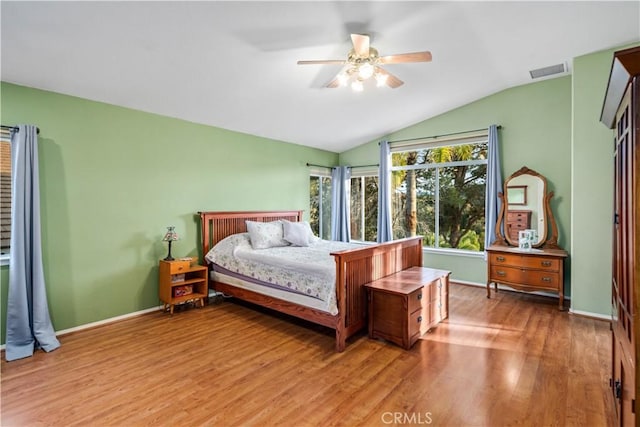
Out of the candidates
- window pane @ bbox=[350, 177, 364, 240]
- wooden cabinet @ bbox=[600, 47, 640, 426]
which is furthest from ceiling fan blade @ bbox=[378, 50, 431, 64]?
window pane @ bbox=[350, 177, 364, 240]

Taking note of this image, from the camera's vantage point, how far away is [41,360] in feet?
8.92

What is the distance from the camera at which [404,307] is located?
2.85 meters

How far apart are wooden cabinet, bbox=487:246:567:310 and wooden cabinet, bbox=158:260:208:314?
3.96 meters

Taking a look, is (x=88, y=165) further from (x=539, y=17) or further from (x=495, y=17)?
(x=539, y=17)

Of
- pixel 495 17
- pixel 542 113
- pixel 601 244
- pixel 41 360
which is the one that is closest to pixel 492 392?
pixel 601 244

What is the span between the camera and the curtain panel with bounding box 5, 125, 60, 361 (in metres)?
2.81

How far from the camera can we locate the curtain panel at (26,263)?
9.21 feet

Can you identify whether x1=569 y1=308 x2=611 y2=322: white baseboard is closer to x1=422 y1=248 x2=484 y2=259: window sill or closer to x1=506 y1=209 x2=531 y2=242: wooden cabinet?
x1=506 y1=209 x2=531 y2=242: wooden cabinet

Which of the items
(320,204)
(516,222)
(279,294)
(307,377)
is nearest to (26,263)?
(279,294)

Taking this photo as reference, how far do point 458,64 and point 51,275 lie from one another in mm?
5011

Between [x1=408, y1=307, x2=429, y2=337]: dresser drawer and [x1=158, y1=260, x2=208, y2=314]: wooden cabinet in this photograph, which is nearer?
[x1=408, y1=307, x2=429, y2=337]: dresser drawer

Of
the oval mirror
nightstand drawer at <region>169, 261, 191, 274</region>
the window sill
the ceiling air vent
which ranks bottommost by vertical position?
the window sill

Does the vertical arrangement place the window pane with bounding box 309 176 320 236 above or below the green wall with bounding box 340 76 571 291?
below

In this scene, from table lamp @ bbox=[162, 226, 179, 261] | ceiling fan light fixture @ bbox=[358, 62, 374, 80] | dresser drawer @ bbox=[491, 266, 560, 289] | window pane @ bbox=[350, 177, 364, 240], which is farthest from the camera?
window pane @ bbox=[350, 177, 364, 240]
